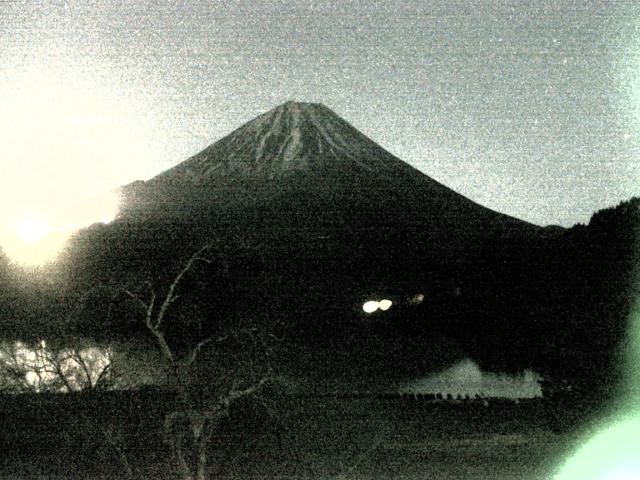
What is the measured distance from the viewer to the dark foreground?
13.3m

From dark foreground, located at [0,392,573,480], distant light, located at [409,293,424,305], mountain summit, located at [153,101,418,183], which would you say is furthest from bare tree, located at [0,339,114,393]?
mountain summit, located at [153,101,418,183]

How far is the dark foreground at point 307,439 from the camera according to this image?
13.3 metres

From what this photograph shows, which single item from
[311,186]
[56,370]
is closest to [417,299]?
[56,370]

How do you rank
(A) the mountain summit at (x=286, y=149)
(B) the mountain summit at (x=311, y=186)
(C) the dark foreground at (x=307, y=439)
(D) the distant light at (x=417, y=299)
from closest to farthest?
(C) the dark foreground at (x=307, y=439) → (D) the distant light at (x=417, y=299) → (B) the mountain summit at (x=311, y=186) → (A) the mountain summit at (x=286, y=149)

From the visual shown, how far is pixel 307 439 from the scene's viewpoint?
1433cm

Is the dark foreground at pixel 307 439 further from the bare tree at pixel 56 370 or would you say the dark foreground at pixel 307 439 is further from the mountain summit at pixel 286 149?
the mountain summit at pixel 286 149

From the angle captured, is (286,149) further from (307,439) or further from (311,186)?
(307,439)

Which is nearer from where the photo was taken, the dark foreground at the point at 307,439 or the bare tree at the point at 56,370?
the bare tree at the point at 56,370

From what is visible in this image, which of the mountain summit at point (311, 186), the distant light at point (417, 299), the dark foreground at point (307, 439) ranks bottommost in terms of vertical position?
the dark foreground at point (307, 439)

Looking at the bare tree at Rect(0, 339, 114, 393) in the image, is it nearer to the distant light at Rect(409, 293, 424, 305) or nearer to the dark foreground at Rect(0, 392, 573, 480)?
the dark foreground at Rect(0, 392, 573, 480)

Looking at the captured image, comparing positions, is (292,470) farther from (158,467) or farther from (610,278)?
(610,278)

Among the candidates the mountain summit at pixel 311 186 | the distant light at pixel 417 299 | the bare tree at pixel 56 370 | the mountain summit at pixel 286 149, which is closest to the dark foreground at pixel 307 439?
the bare tree at pixel 56 370

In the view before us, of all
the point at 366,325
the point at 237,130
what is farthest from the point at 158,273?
the point at 237,130

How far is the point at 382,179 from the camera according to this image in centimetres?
7762
